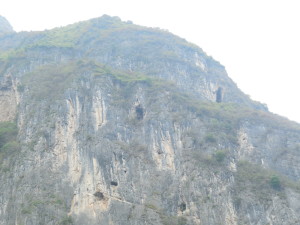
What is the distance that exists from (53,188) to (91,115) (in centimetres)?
1009

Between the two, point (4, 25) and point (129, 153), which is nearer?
point (129, 153)

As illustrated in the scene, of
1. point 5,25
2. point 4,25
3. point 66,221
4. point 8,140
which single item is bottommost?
point 66,221

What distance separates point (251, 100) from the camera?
63.4 meters

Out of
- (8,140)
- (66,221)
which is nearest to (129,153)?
(66,221)

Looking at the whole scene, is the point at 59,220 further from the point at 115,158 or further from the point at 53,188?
the point at 115,158

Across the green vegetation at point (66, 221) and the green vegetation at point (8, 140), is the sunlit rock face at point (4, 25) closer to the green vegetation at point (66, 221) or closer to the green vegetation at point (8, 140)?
the green vegetation at point (8, 140)

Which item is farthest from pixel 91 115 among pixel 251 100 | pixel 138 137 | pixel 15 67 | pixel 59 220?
pixel 251 100

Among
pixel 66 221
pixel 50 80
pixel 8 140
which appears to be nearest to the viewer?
pixel 66 221

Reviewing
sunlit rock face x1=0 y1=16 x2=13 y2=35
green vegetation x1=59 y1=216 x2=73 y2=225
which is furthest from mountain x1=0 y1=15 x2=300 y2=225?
sunlit rock face x1=0 y1=16 x2=13 y2=35

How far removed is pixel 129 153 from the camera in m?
39.9

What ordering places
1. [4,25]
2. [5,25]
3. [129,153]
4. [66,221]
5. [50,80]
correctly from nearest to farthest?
[66,221] < [129,153] < [50,80] < [4,25] < [5,25]

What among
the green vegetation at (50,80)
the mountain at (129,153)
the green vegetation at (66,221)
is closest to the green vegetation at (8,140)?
the mountain at (129,153)

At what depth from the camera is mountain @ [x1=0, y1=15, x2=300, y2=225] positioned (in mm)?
35188

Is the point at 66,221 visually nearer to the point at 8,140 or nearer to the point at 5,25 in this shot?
the point at 8,140
